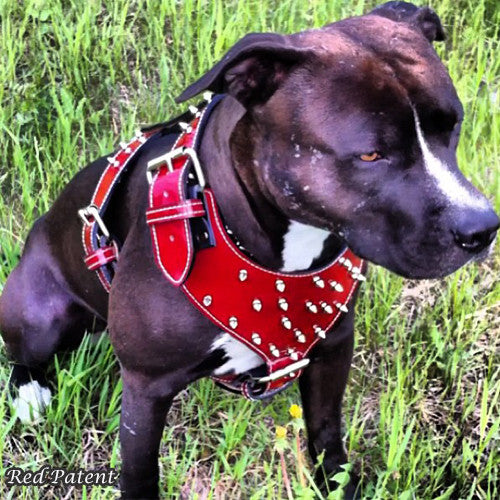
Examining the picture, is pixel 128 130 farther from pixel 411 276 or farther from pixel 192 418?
pixel 411 276

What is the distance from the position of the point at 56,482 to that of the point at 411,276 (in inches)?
48.8

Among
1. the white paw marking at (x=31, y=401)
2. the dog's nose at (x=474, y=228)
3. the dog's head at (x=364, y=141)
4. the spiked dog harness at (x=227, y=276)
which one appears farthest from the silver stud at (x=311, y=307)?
the white paw marking at (x=31, y=401)

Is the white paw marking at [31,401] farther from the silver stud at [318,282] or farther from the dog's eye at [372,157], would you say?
the dog's eye at [372,157]

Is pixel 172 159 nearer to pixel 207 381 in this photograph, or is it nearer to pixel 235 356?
pixel 235 356

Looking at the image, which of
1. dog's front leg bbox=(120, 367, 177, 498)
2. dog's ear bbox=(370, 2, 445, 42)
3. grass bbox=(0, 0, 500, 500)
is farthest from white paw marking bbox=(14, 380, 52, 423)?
dog's ear bbox=(370, 2, 445, 42)

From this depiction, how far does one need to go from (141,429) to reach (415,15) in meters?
1.15

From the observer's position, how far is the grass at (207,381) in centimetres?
233

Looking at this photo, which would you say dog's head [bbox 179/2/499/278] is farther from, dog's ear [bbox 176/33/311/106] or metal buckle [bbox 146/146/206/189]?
metal buckle [bbox 146/146/206/189]

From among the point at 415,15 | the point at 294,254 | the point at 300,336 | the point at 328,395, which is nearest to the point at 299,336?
the point at 300,336

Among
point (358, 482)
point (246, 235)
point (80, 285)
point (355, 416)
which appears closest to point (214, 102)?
point (246, 235)

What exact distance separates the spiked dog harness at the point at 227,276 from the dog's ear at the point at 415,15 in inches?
16.8

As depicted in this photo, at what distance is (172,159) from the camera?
1874mm

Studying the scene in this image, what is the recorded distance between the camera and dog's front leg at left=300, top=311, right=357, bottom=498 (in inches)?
82.4

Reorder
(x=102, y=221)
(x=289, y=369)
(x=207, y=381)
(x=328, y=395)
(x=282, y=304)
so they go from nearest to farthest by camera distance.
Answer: (x=282, y=304), (x=289, y=369), (x=102, y=221), (x=328, y=395), (x=207, y=381)
